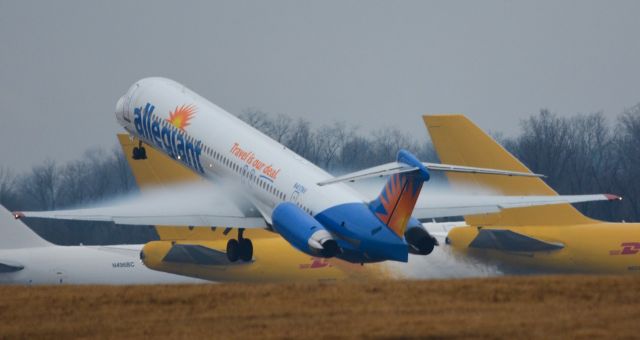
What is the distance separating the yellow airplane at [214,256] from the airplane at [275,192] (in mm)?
819

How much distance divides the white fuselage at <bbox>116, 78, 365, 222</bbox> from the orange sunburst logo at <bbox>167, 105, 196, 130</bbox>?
0.36 ft

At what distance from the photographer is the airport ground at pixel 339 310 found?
3067 centimetres

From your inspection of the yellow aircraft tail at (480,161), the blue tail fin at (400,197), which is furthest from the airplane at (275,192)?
the yellow aircraft tail at (480,161)

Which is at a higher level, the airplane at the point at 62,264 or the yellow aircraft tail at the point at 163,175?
the yellow aircraft tail at the point at 163,175

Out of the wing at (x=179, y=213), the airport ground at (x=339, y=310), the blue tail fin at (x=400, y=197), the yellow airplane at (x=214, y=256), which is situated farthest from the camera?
the yellow airplane at (x=214, y=256)

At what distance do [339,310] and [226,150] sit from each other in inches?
820

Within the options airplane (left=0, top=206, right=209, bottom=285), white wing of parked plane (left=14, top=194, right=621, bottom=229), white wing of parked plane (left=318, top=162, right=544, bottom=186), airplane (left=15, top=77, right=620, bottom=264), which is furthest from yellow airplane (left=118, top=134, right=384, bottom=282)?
white wing of parked plane (left=318, top=162, right=544, bottom=186)

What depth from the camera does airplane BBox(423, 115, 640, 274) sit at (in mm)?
48781

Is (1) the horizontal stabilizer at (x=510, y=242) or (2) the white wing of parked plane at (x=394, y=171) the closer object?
(2) the white wing of parked plane at (x=394, y=171)

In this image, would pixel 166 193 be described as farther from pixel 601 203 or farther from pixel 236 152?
pixel 601 203

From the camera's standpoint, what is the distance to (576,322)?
31.0 metres

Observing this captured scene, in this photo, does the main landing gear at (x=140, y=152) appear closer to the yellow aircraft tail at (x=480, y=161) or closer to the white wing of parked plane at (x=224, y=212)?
the white wing of parked plane at (x=224, y=212)

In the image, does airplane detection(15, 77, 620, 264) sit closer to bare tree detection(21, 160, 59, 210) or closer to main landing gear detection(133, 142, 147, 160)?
main landing gear detection(133, 142, 147, 160)

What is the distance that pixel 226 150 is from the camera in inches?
2130
